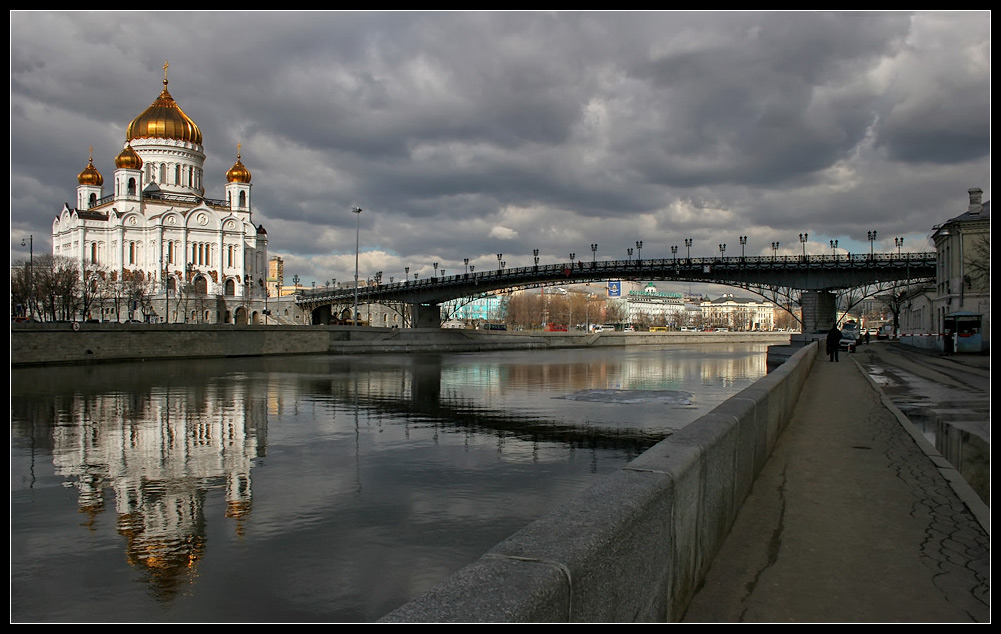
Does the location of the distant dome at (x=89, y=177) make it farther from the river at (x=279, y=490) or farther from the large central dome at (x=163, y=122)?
the river at (x=279, y=490)

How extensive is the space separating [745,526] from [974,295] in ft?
150

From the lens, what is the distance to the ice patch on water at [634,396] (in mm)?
23531

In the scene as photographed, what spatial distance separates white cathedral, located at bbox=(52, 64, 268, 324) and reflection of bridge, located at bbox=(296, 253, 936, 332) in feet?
93.4

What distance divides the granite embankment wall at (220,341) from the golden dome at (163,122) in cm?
5438

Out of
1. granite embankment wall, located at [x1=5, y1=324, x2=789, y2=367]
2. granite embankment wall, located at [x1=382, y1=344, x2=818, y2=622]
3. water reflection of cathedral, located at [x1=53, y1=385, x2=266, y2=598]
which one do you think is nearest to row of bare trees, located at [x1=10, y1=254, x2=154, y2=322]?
granite embankment wall, located at [x1=5, y1=324, x2=789, y2=367]

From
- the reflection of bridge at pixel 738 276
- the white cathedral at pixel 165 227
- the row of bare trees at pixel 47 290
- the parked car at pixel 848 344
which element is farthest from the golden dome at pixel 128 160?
the parked car at pixel 848 344

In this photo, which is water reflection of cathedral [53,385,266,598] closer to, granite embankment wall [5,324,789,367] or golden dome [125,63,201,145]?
granite embankment wall [5,324,789,367]

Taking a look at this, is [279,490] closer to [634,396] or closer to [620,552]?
[620,552]

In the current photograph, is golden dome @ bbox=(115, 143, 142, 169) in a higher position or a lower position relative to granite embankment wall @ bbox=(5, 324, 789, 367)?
higher

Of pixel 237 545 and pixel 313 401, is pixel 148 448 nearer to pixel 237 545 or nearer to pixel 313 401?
pixel 237 545

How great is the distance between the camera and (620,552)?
3156mm

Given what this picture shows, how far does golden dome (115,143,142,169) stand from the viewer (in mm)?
101125

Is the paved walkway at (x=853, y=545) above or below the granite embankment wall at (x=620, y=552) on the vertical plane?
below

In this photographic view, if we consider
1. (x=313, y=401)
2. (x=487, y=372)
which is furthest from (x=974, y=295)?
(x=313, y=401)
